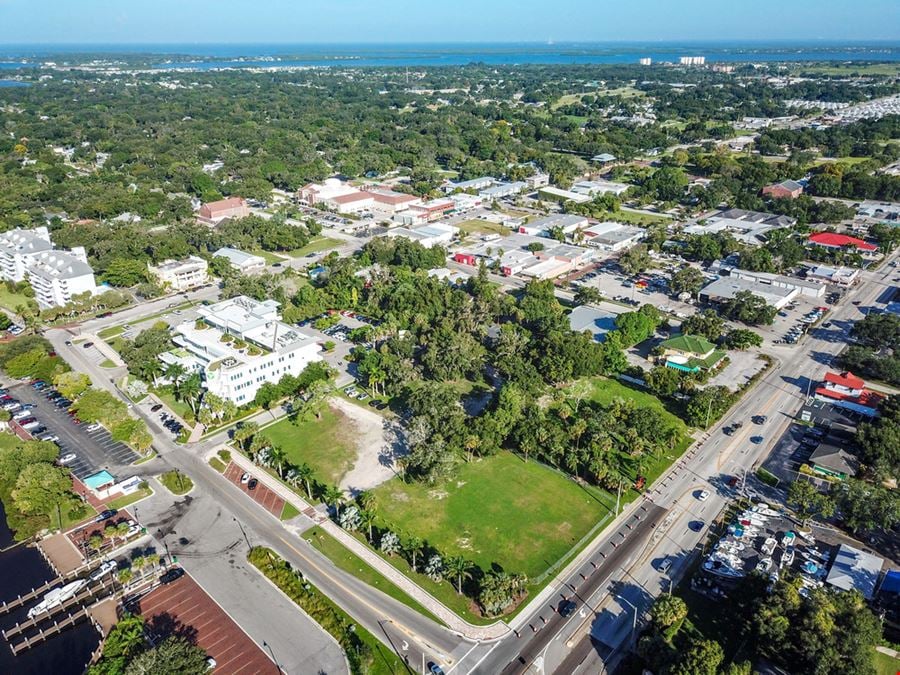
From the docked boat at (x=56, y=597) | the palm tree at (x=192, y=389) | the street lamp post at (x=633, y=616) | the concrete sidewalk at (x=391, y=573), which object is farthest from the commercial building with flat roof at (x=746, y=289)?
the docked boat at (x=56, y=597)

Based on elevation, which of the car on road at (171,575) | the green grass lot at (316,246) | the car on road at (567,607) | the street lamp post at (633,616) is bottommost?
the green grass lot at (316,246)

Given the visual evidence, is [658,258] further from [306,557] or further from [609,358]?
[306,557]

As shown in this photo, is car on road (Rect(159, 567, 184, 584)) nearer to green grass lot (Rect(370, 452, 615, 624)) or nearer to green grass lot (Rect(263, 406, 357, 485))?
green grass lot (Rect(370, 452, 615, 624))

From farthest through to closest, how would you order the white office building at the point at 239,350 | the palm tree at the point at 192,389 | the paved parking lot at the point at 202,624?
the white office building at the point at 239,350
the palm tree at the point at 192,389
the paved parking lot at the point at 202,624

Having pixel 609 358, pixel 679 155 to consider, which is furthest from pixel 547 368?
pixel 679 155

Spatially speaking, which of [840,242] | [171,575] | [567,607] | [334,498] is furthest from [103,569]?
[840,242]

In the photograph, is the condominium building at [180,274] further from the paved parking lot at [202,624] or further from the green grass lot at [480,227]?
the paved parking lot at [202,624]

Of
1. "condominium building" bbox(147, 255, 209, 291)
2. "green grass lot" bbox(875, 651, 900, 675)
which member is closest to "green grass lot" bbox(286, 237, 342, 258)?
"condominium building" bbox(147, 255, 209, 291)
